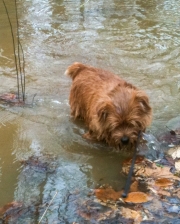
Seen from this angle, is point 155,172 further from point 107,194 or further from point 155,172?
point 107,194

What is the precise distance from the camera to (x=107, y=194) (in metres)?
4.34

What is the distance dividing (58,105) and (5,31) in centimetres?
462

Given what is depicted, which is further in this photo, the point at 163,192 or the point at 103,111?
the point at 103,111

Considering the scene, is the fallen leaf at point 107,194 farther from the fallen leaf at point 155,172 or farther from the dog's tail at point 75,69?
the dog's tail at point 75,69

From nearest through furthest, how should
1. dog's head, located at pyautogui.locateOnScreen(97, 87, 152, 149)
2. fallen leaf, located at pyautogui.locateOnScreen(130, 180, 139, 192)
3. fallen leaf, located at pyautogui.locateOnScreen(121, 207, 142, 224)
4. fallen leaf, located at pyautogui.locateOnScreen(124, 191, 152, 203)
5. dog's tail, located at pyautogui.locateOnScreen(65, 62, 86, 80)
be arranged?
fallen leaf, located at pyautogui.locateOnScreen(121, 207, 142, 224) < fallen leaf, located at pyautogui.locateOnScreen(124, 191, 152, 203) < fallen leaf, located at pyautogui.locateOnScreen(130, 180, 139, 192) < dog's head, located at pyautogui.locateOnScreen(97, 87, 152, 149) < dog's tail, located at pyautogui.locateOnScreen(65, 62, 86, 80)

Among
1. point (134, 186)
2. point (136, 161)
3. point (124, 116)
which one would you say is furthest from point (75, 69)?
point (134, 186)

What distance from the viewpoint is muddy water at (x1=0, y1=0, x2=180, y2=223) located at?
4648 millimetres

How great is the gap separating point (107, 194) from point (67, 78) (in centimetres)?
389

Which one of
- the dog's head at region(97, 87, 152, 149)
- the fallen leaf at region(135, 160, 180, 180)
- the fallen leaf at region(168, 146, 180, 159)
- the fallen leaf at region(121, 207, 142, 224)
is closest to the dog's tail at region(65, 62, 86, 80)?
the dog's head at region(97, 87, 152, 149)

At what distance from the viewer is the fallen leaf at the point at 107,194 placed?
4270mm

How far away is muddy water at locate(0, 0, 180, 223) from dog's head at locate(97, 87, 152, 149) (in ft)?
1.70

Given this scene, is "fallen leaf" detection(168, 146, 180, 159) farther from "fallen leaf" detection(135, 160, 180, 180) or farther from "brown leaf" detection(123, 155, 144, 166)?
"brown leaf" detection(123, 155, 144, 166)

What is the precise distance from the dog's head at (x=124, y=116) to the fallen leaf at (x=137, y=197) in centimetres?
70

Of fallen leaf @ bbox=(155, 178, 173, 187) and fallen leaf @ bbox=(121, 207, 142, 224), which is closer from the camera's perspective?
fallen leaf @ bbox=(121, 207, 142, 224)
